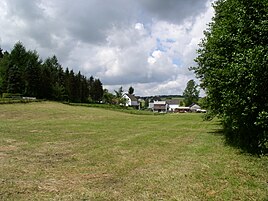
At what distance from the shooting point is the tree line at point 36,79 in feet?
239

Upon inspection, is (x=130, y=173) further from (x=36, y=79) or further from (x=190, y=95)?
(x=190, y=95)

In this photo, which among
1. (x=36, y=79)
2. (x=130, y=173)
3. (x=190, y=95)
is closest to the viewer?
(x=130, y=173)

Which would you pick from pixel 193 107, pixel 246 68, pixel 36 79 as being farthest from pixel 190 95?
pixel 246 68

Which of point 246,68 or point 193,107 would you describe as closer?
point 246,68

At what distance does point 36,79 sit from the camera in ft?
245

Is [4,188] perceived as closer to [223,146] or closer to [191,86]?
[223,146]

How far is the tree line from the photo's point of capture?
72.8m

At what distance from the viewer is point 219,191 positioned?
721 centimetres

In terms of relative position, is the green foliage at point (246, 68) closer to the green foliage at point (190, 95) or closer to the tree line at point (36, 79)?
the tree line at point (36, 79)

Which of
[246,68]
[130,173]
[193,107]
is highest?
[246,68]

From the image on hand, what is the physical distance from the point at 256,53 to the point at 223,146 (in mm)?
5954

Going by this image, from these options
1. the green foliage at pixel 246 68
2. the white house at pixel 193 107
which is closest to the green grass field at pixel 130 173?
the green foliage at pixel 246 68

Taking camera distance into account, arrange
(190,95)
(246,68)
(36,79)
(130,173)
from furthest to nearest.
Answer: (190,95)
(36,79)
(246,68)
(130,173)

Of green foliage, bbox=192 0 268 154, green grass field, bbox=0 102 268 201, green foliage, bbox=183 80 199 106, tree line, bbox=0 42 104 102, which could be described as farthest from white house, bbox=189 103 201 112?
green grass field, bbox=0 102 268 201
